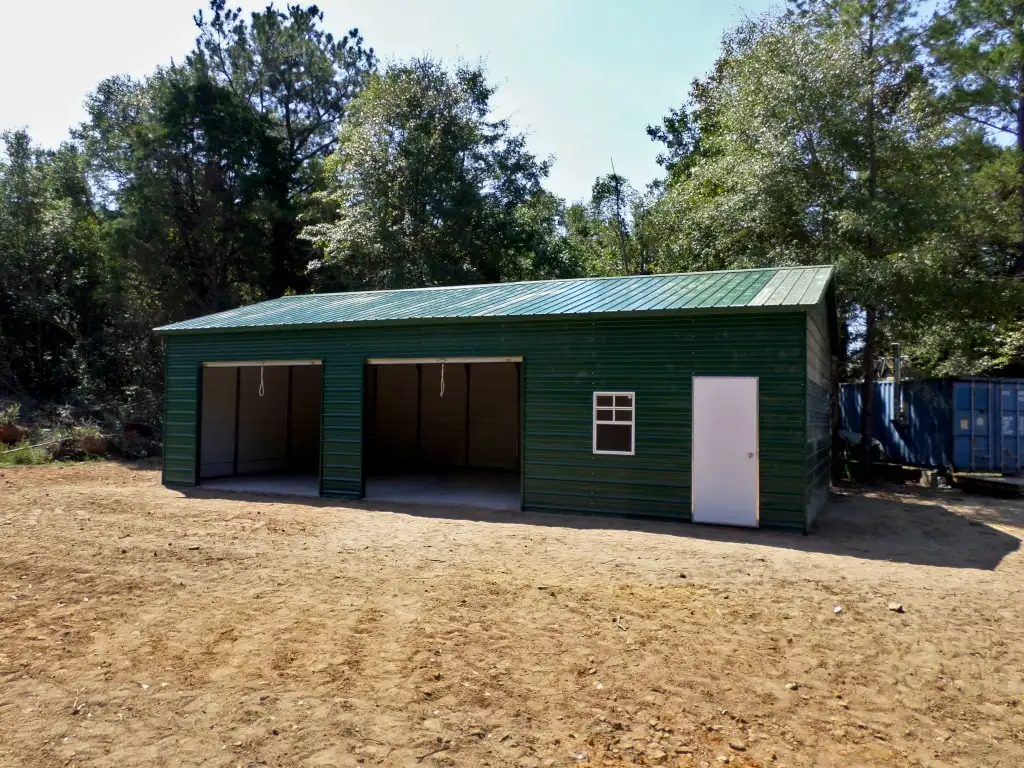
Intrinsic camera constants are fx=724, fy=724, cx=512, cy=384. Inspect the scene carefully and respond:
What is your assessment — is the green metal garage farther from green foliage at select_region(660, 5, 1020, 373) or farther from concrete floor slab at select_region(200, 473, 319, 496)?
green foliage at select_region(660, 5, 1020, 373)

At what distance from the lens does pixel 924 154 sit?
16.0 metres

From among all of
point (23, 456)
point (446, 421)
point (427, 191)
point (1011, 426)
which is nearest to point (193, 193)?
point (427, 191)

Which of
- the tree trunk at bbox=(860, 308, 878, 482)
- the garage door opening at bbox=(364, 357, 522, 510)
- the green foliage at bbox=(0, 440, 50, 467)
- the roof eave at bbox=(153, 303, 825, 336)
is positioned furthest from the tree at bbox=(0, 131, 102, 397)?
the tree trunk at bbox=(860, 308, 878, 482)

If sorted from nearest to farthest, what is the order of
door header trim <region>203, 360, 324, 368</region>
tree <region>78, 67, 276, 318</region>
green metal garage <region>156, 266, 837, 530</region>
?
green metal garage <region>156, 266, 837, 530</region> < door header trim <region>203, 360, 324, 368</region> < tree <region>78, 67, 276, 318</region>

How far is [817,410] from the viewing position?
11336 millimetres

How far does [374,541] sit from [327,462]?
4.17 m

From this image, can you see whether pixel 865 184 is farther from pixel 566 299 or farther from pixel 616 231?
pixel 616 231

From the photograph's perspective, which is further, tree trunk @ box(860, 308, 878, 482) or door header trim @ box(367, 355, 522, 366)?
tree trunk @ box(860, 308, 878, 482)

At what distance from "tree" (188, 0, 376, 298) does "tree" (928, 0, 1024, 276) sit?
66.2ft

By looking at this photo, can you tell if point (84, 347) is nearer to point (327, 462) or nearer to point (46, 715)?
point (327, 462)

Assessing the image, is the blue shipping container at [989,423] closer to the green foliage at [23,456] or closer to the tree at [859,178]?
the tree at [859,178]

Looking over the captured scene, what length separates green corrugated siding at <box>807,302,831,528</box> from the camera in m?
9.96

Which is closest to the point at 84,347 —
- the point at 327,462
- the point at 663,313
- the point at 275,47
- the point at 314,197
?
the point at 314,197

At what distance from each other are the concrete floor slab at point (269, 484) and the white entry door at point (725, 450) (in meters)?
6.83
